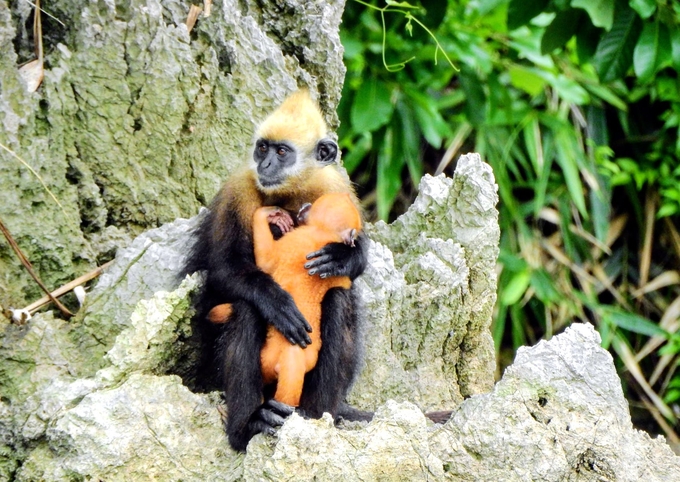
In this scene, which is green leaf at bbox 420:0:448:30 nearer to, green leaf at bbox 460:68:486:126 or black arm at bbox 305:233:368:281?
green leaf at bbox 460:68:486:126

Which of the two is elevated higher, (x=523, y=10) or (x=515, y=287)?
(x=523, y=10)

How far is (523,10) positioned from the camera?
6.06m

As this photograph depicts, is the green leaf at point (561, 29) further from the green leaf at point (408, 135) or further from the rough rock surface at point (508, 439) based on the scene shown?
the rough rock surface at point (508, 439)

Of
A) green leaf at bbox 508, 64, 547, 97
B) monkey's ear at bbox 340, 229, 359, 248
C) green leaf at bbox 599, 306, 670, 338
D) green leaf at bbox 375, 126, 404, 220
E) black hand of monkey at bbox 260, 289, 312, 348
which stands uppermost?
monkey's ear at bbox 340, 229, 359, 248

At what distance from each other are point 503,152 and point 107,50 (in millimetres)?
4071

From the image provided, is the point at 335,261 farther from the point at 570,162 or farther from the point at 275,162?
the point at 570,162

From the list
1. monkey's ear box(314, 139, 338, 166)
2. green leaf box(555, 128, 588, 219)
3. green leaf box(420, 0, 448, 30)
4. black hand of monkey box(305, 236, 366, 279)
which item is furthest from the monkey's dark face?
green leaf box(555, 128, 588, 219)

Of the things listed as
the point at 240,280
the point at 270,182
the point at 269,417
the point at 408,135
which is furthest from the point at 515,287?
the point at 269,417

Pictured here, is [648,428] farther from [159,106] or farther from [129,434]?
[129,434]

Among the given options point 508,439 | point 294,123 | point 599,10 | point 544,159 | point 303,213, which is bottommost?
point 544,159

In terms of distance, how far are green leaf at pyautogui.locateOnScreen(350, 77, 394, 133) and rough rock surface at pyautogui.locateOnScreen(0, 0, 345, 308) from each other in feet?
3.21

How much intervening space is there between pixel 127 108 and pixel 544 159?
4.19 m

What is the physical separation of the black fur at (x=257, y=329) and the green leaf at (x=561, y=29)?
2.09m

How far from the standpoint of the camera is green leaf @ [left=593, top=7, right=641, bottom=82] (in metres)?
5.97
